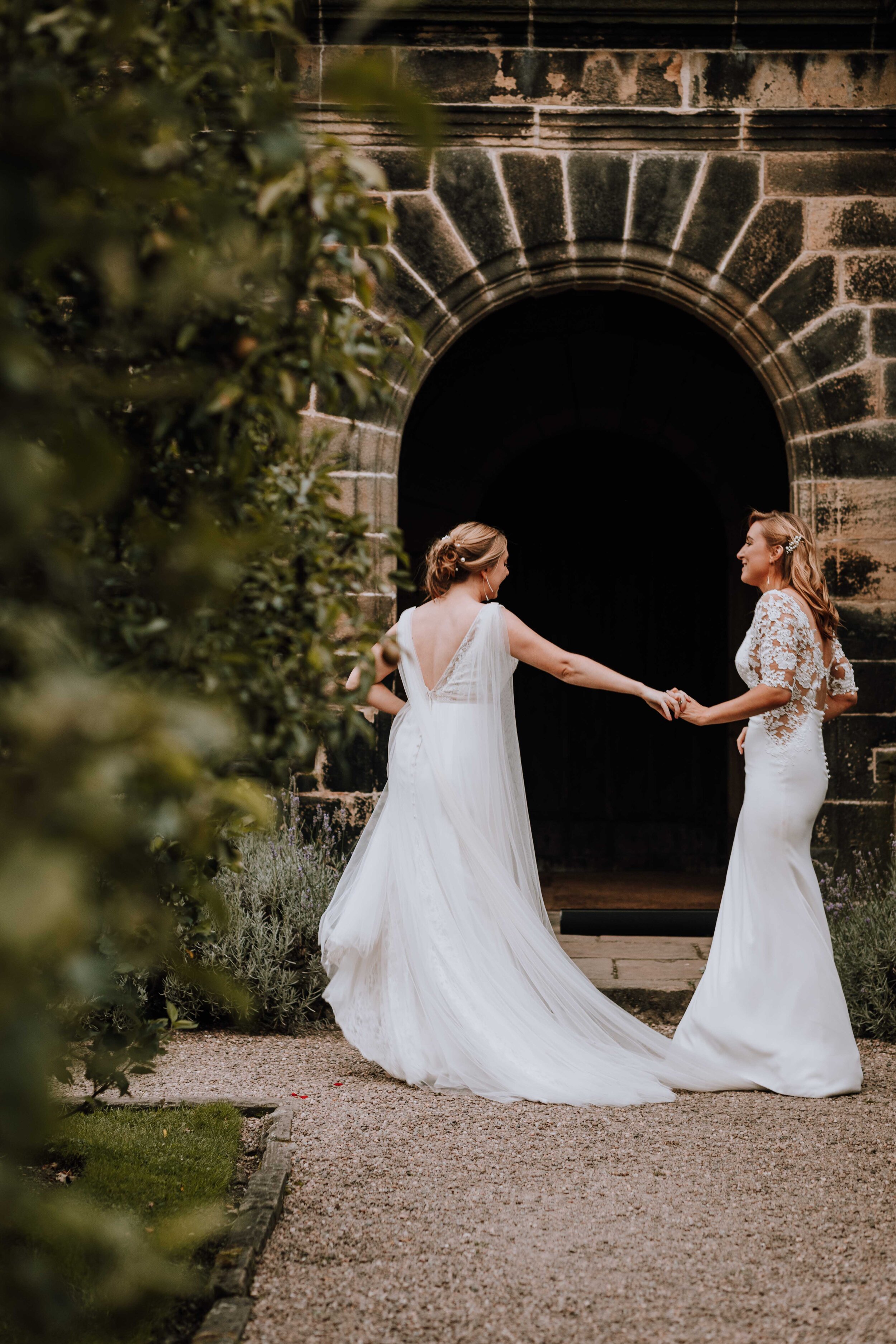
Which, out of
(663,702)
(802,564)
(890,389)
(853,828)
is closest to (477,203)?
(890,389)

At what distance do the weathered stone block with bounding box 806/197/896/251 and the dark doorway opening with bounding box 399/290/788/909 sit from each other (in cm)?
251

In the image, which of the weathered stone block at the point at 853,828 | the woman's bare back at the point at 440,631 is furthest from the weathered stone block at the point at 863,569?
the woman's bare back at the point at 440,631

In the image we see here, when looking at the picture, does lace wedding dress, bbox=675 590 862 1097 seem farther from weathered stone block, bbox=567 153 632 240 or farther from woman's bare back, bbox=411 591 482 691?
weathered stone block, bbox=567 153 632 240

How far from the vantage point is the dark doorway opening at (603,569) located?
331 inches

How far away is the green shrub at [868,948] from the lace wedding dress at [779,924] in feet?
2.29

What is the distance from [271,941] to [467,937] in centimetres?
106

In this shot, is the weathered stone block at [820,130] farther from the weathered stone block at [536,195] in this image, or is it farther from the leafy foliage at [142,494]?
the leafy foliage at [142,494]

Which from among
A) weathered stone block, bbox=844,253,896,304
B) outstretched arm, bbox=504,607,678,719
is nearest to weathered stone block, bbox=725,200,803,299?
weathered stone block, bbox=844,253,896,304

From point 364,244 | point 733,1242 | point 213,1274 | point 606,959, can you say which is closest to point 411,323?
point 364,244

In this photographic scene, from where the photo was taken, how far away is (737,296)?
582 cm

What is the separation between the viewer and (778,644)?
13.2 feet

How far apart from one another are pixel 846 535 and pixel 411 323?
4410 millimetres

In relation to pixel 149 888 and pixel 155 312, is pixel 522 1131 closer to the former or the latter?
pixel 149 888

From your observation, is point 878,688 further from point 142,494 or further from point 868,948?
point 142,494
